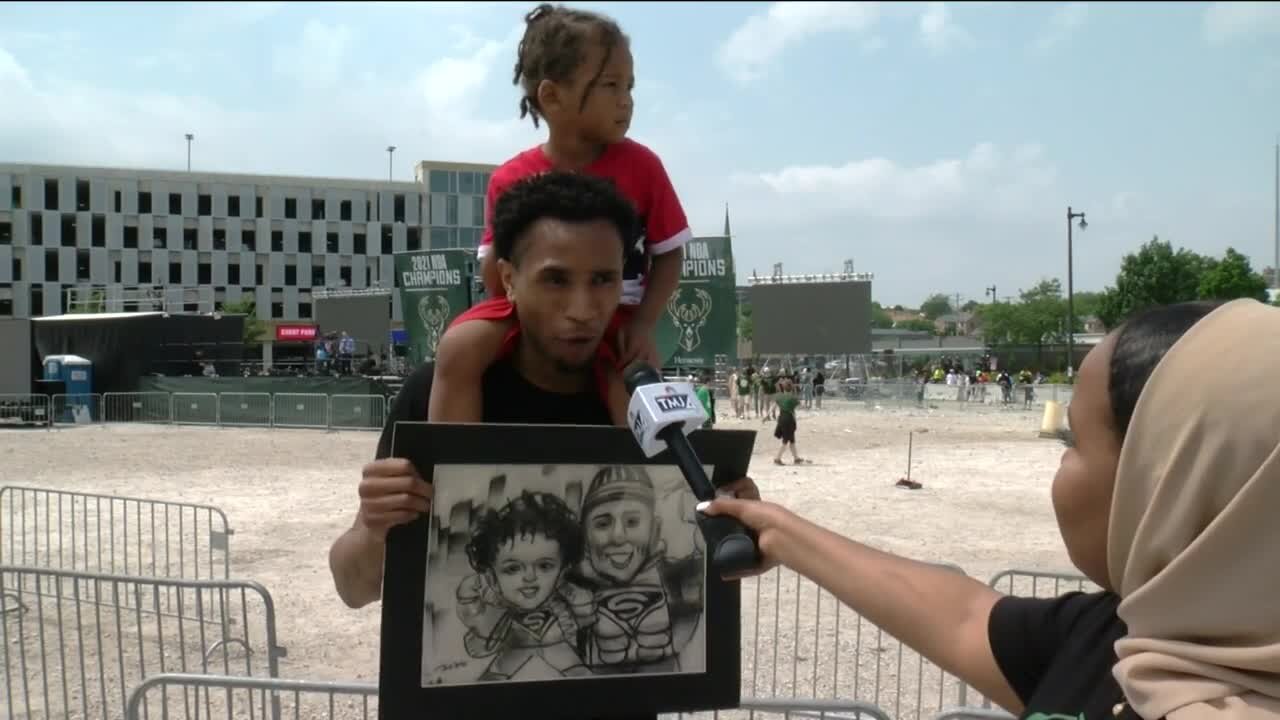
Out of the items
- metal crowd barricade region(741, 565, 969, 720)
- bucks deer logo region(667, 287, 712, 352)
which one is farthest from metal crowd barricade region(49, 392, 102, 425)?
metal crowd barricade region(741, 565, 969, 720)

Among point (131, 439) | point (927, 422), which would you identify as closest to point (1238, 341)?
point (131, 439)

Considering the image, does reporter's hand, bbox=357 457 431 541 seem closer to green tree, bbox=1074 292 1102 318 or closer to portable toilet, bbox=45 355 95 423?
portable toilet, bbox=45 355 95 423

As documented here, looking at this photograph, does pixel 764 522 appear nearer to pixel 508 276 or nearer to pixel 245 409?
pixel 508 276

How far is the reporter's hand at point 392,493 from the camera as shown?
191 centimetres

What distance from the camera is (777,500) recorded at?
14.5 metres

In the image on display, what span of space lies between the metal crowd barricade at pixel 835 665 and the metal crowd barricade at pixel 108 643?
3192mm

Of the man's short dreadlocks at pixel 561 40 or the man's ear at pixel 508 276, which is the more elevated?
the man's short dreadlocks at pixel 561 40

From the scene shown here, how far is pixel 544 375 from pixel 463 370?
0.60 ft

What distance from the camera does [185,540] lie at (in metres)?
11.4

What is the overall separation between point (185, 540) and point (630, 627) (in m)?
10.7

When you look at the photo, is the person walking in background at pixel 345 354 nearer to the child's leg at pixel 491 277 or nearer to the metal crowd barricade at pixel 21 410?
the metal crowd barricade at pixel 21 410

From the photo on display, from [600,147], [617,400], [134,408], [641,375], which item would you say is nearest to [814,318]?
[134,408]

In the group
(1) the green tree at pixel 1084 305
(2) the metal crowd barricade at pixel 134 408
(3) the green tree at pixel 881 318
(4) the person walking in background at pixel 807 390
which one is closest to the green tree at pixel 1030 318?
(1) the green tree at pixel 1084 305

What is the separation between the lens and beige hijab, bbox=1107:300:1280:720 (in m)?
1.15
